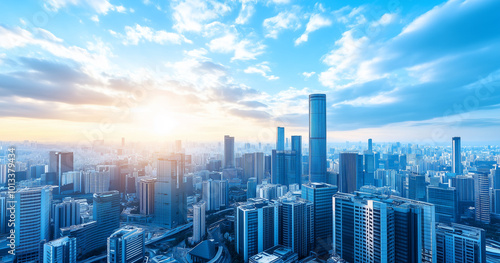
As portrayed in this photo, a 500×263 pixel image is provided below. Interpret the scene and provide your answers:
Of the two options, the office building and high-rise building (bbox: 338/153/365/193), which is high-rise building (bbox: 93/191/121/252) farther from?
the office building

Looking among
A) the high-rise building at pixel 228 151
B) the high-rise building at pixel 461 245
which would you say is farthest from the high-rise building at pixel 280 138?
the high-rise building at pixel 461 245

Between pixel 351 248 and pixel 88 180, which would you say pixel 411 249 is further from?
pixel 88 180

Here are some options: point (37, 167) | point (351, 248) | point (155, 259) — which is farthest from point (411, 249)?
point (37, 167)

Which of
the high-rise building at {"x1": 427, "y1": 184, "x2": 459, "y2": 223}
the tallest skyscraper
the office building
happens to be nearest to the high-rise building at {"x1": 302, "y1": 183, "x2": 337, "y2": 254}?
the high-rise building at {"x1": 427, "y1": 184, "x2": 459, "y2": 223}

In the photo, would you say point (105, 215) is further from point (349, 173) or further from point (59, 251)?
point (349, 173)

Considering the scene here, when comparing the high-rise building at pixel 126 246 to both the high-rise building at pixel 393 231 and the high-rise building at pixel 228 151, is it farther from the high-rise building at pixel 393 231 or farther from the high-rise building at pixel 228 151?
the high-rise building at pixel 228 151
